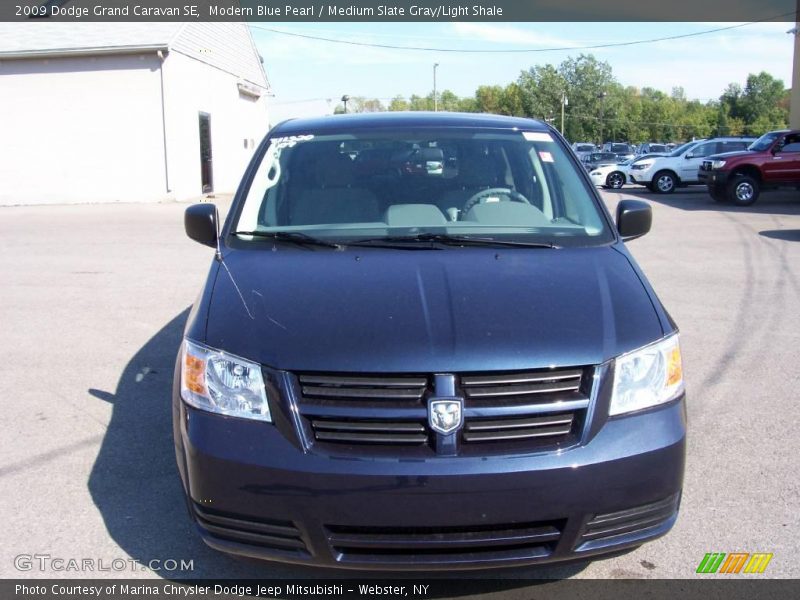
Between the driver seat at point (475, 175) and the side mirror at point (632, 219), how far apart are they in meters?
0.73

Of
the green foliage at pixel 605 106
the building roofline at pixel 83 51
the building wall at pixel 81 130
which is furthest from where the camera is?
the green foliage at pixel 605 106

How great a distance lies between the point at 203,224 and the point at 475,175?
1.53 meters

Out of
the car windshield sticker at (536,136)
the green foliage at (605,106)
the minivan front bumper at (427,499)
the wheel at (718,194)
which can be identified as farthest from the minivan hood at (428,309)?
the green foliage at (605,106)

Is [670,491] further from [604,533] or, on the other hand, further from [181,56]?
[181,56]

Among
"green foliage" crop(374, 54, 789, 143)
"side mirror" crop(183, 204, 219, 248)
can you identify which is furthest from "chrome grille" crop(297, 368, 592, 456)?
"green foliage" crop(374, 54, 789, 143)

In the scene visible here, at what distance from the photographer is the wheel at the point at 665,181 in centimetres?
2650

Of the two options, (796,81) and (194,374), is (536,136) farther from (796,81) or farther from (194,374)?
(796,81)

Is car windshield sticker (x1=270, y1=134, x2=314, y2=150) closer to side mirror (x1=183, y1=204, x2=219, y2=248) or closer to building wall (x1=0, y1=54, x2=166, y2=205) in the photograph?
side mirror (x1=183, y1=204, x2=219, y2=248)

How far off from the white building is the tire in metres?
15.0

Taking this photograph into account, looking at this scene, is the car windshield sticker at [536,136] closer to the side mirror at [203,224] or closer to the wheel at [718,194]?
the side mirror at [203,224]

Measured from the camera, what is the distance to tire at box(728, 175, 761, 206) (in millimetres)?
20266

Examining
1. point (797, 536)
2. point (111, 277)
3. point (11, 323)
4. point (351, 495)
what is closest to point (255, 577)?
point (351, 495)

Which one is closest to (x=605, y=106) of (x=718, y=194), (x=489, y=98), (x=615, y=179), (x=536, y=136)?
(x=489, y=98)

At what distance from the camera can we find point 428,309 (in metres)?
3.04
